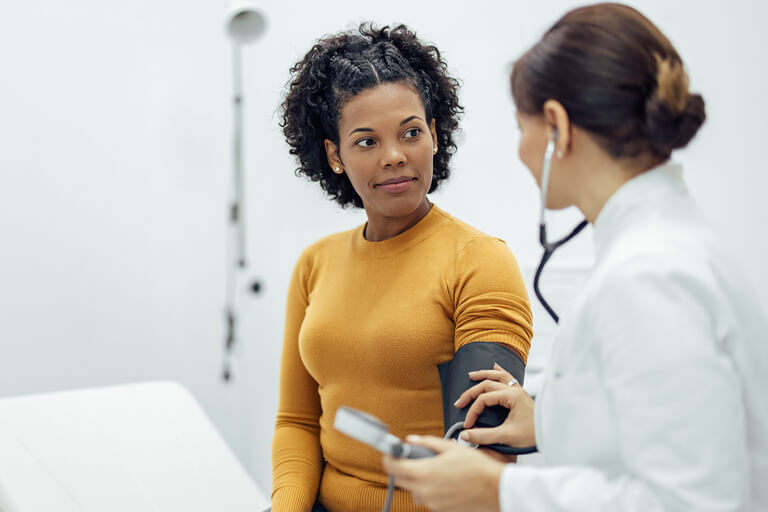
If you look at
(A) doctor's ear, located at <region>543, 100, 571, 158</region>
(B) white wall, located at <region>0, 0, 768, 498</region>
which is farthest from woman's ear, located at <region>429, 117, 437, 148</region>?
(B) white wall, located at <region>0, 0, 768, 498</region>

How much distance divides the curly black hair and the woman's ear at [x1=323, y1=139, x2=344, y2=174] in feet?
0.05

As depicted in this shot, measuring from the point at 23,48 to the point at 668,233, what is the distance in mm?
2205

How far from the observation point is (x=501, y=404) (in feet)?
2.72

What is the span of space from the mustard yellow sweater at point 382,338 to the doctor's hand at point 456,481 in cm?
32

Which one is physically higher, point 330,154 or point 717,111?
point 717,111

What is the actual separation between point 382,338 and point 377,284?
0.10 m

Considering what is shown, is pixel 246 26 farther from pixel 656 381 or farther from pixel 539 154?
pixel 656 381

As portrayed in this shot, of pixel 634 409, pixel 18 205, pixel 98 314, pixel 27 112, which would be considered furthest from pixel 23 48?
pixel 634 409

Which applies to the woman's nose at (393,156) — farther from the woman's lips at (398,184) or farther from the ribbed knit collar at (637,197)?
the ribbed knit collar at (637,197)

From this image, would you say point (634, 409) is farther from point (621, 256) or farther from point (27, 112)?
point (27, 112)

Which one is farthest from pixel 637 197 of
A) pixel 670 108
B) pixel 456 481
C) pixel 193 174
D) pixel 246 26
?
pixel 193 174

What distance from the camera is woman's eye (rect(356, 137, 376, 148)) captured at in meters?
1.02

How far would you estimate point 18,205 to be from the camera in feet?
7.09

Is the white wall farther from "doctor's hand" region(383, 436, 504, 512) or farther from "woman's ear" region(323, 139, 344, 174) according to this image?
"doctor's hand" region(383, 436, 504, 512)
